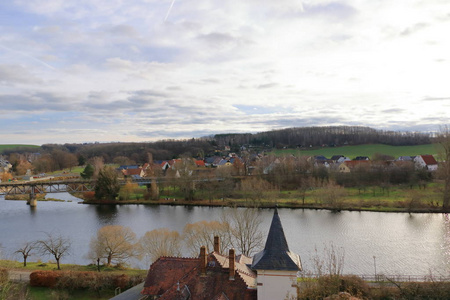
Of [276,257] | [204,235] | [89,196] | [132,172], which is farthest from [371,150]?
[276,257]

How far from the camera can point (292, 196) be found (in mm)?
49031

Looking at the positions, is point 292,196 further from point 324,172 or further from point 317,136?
point 317,136

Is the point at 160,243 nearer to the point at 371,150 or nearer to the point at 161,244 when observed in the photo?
the point at 161,244

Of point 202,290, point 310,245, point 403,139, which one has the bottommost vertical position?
point 310,245

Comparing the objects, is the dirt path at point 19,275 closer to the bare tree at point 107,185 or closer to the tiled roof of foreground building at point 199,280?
the tiled roof of foreground building at point 199,280

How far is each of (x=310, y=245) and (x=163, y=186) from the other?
1286 inches

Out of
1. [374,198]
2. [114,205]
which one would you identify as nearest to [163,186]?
[114,205]

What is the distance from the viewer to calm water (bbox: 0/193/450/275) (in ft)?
81.1

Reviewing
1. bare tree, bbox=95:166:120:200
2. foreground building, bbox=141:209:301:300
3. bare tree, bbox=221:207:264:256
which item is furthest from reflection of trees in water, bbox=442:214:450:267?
bare tree, bbox=95:166:120:200

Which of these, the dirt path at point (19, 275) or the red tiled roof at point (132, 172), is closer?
the dirt path at point (19, 275)

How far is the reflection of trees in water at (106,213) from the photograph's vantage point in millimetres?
39263

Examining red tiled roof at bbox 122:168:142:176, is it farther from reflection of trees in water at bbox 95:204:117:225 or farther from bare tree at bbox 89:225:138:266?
bare tree at bbox 89:225:138:266

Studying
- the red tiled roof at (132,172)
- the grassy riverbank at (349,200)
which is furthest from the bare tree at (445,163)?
the red tiled roof at (132,172)

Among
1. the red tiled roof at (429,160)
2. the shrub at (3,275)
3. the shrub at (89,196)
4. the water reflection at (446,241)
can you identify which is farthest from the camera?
the red tiled roof at (429,160)
